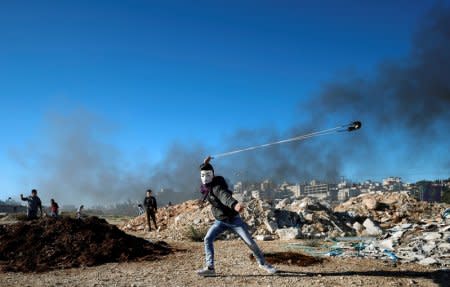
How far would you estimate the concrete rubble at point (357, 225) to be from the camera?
A: 35.3 ft

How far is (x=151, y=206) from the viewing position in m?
20.5

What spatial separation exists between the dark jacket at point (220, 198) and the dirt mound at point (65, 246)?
3639 mm

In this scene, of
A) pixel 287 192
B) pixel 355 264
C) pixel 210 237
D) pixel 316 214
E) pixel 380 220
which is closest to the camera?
pixel 210 237

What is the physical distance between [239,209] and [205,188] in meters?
0.97

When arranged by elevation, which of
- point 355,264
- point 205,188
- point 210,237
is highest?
point 205,188

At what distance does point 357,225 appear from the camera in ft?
65.9

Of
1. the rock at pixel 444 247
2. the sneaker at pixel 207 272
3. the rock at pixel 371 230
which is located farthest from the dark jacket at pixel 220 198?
the rock at pixel 371 230

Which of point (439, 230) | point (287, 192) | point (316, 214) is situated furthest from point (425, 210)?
point (287, 192)

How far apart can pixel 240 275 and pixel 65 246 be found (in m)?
4.97

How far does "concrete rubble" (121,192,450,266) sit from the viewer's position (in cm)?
1077

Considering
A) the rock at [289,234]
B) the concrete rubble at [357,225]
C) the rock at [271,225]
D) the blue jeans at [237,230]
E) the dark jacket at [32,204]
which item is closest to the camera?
the blue jeans at [237,230]

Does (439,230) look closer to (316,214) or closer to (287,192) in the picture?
(316,214)

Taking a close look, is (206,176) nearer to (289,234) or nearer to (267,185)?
(289,234)

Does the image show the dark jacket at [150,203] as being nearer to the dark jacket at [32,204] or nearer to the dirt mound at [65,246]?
the dark jacket at [32,204]
